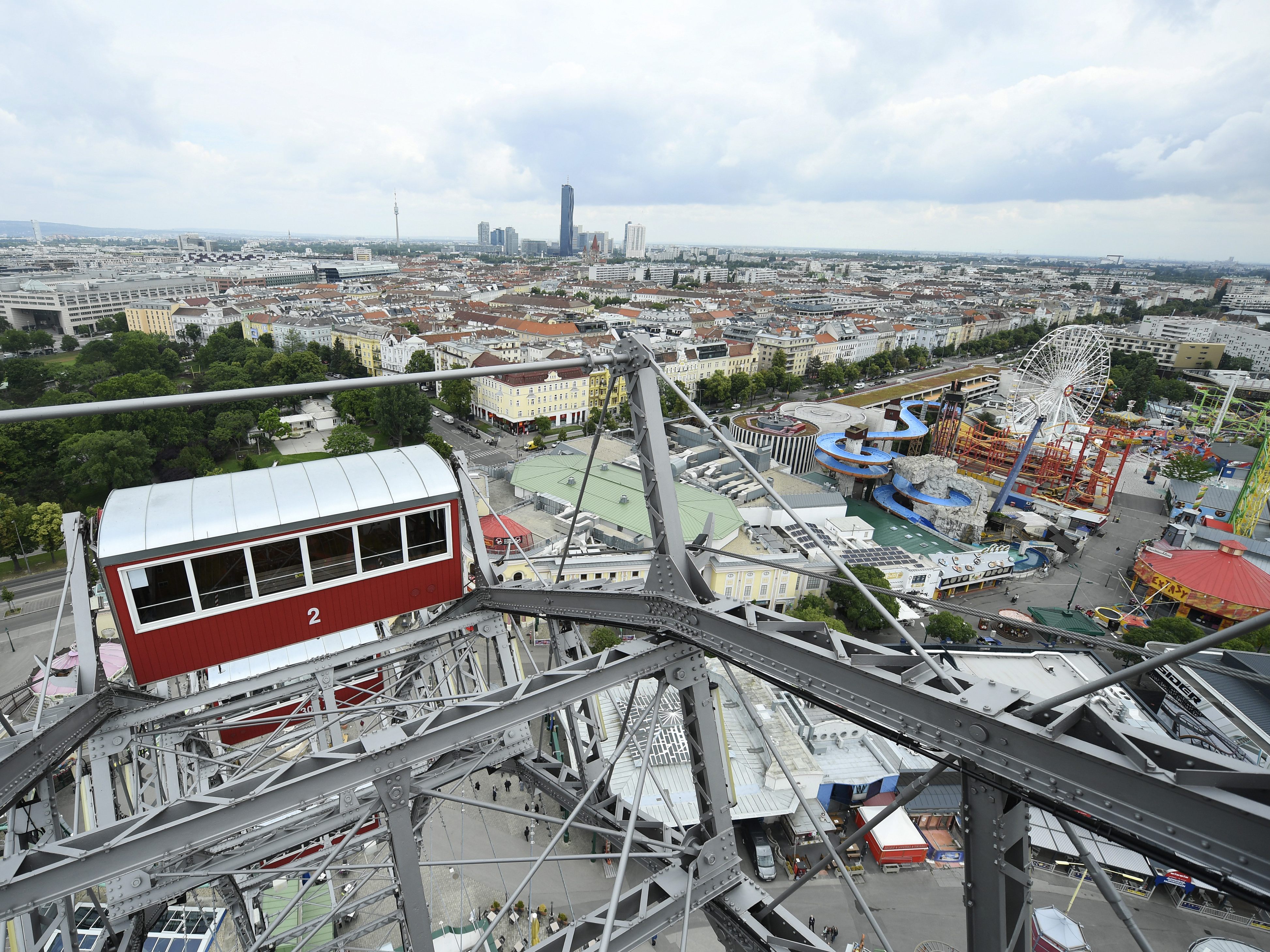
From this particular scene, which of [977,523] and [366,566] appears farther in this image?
[977,523]

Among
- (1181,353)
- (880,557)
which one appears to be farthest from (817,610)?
(1181,353)

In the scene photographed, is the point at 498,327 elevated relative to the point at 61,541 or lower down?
elevated

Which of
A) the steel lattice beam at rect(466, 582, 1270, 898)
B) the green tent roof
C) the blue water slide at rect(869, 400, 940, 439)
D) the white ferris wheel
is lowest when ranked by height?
the green tent roof

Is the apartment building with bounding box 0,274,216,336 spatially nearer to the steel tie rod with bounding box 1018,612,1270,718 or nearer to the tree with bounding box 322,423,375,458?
the tree with bounding box 322,423,375,458

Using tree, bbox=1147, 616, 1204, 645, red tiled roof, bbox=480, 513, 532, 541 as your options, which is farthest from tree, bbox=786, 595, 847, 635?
red tiled roof, bbox=480, 513, 532, 541

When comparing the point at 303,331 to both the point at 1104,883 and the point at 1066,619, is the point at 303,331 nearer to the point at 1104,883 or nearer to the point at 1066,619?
the point at 1066,619

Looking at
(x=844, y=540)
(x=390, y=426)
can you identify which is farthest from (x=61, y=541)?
(x=844, y=540)

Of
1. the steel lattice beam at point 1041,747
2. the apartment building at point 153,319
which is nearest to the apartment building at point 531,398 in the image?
the steel lattice beam at point 1041,747

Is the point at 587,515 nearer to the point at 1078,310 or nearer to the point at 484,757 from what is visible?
the point at 484,757
